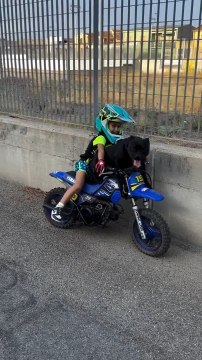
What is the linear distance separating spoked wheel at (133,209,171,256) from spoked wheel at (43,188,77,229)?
0.81m

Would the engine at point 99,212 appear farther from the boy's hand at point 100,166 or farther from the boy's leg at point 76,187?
the boy's hand at point 100,166

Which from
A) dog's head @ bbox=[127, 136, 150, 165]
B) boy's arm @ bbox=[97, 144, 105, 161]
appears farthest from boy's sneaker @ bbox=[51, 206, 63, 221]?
dog's head @ bbox=[127, 136, 150, 165]

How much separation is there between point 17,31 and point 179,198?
3.84 metres

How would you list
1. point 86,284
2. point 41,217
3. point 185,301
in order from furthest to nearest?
point 41,217 < point 86,284 < point 185,301

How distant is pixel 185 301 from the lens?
338cm

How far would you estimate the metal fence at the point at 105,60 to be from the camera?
14.0 feet

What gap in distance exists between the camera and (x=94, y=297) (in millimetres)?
3434

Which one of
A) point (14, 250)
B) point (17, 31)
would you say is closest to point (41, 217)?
point (14, 250)

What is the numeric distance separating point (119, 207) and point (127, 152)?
70cm

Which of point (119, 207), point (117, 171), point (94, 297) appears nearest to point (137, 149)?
point (117, 171)

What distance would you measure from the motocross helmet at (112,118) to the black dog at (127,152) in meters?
0.18

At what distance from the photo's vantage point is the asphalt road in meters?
2.83

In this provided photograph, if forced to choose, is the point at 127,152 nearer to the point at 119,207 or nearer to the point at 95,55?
the point at 119,207

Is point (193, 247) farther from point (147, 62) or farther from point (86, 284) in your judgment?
point (147, 62)
